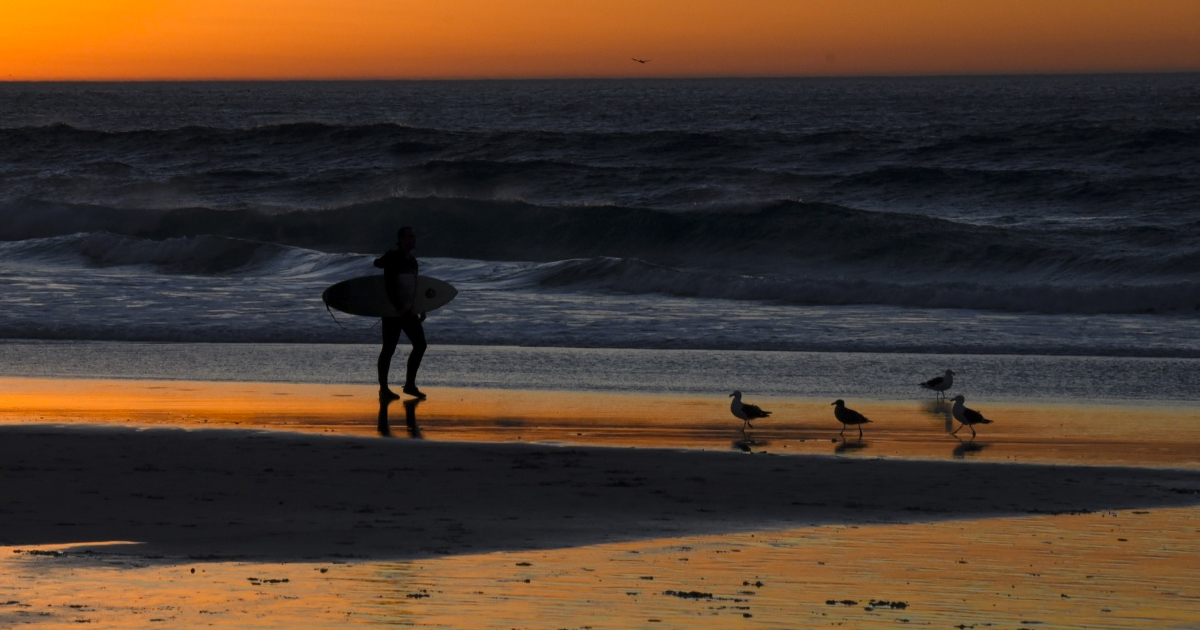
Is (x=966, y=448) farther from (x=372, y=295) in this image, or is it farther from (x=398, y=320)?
(x=372, y=295)

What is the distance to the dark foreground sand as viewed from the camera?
7.20 m

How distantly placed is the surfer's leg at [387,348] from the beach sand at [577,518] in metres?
0.62

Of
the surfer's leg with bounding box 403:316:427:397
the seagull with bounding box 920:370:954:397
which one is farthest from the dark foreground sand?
the seagull with bounding box 920:370:954:397

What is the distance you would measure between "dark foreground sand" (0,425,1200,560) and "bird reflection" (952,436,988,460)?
385mm

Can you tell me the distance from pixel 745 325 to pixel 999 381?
4112 mm

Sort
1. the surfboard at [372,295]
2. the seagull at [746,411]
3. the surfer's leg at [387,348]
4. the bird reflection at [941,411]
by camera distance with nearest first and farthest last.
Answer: the seagull at [746,411]
the bird reflection at [941,411]
the surfer's leg at [387,348]
the surfboard at [372,295]

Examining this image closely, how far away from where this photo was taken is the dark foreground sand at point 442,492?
23.6 feet

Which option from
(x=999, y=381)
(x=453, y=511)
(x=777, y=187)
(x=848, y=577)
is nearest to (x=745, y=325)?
(x=999, y=381)

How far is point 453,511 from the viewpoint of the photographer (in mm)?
7824

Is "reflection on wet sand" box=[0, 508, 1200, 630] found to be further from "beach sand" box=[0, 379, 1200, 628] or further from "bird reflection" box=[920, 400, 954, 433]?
"bird reflection" box=[920, 400, 954, 433]

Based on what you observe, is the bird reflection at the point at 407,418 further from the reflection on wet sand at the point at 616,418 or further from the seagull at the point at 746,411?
the seagull at the point at 746,411

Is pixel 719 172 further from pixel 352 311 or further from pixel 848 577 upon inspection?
pixel 848 577

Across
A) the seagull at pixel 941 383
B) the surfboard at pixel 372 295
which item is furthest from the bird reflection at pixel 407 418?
the seagull at pixel 941 383

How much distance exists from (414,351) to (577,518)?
16.1 ft
